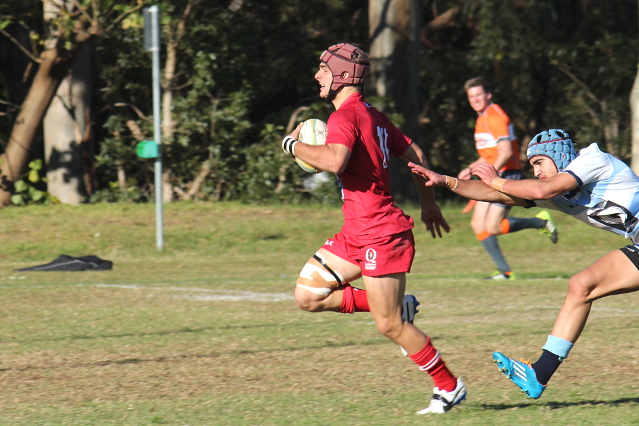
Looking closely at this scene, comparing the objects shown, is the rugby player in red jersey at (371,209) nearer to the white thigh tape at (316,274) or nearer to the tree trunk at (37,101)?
the white thigh tape at (316,274)

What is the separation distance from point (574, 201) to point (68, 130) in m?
15.2

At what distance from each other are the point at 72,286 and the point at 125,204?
8064 mm

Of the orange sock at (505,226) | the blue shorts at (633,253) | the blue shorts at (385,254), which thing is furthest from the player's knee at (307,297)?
the orange sock at (505,226)

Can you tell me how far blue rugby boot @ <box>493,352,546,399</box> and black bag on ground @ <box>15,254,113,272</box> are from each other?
8.14 metres

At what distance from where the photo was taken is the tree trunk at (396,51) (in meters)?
19.5

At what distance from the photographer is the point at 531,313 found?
832 cm

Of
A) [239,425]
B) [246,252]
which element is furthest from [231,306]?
[246,252]

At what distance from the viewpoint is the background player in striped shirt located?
10445 millimetres

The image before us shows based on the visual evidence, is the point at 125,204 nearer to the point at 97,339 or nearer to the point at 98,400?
the point at 97,339

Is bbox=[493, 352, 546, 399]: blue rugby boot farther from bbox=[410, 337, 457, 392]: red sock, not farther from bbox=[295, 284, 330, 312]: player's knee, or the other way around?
bbox=[295, 284, 330, 312]: player's knee

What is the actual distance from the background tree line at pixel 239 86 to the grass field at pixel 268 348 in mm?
5251

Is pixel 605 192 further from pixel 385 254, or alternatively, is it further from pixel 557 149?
pixel 385 254

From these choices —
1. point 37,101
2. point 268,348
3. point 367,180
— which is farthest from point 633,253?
point 37,101

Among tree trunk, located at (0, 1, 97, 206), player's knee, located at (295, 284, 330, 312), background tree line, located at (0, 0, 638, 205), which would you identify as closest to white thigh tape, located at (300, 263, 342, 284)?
player's knee, located at (295, 284, 330, 312)
